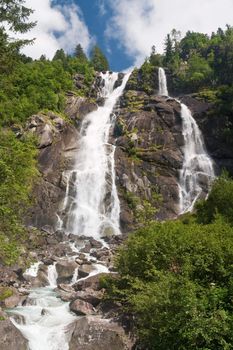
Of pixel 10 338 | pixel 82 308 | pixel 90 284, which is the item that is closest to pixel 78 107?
pixel 90 284

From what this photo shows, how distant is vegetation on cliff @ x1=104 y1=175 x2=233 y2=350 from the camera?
14.6 m

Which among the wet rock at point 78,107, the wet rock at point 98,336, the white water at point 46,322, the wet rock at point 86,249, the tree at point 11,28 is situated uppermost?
the wet rock at point 78,107

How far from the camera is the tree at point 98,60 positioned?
11167 centimetres

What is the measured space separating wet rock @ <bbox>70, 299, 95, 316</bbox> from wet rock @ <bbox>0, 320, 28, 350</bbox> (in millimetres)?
4659

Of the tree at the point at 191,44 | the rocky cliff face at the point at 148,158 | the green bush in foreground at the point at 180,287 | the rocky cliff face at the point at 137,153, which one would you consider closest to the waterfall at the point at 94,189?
the rocky cliff face at the point at 137,153

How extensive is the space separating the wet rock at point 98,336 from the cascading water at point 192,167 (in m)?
34.1

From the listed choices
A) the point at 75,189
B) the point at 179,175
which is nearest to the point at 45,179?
the point at 75,189

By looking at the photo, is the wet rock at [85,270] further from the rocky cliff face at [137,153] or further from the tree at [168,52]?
the tree at [168,52]

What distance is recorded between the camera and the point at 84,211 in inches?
1969

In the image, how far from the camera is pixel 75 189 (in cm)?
5253

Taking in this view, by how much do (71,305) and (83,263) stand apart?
426 inches

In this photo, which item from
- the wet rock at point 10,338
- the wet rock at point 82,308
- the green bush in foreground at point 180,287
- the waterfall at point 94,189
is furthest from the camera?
the waterfall at point 94,189

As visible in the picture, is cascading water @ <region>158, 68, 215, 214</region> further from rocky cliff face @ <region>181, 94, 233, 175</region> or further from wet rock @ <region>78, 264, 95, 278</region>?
wet rock @ <region>78, 264, 95, 278</region>

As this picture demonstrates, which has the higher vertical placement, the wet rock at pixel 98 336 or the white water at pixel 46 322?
the wet rock at pixel 98 336
